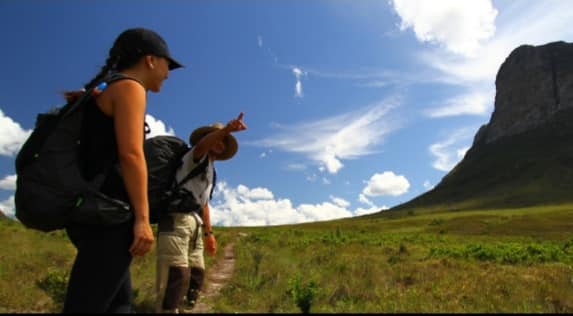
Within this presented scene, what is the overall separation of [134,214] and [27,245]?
1445 cm

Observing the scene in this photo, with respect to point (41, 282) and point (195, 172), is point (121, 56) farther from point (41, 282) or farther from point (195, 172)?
point (41, 282)

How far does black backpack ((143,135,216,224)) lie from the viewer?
3787mm

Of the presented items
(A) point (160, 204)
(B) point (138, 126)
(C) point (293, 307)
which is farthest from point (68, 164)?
(C) point (293, 307)

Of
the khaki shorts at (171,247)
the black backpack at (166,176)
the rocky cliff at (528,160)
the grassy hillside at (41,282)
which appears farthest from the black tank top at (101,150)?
the rocky cliff at (528,160)

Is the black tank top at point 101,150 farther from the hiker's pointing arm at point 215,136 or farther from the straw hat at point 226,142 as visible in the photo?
the straw hat at point 226,142

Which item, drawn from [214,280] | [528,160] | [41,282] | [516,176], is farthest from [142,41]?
[528,160]

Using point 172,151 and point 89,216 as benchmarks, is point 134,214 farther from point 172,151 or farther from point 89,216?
point 172,151

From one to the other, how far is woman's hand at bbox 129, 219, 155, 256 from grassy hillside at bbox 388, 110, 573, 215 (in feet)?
441

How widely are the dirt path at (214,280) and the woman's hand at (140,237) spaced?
148 inches

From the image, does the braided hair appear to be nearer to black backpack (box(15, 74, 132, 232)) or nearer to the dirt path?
black backpack (box(15, 74, 132, 232))

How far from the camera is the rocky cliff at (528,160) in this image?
139 m

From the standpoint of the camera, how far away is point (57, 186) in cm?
292

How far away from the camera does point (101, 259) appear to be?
2963mm

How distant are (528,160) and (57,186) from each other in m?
187
